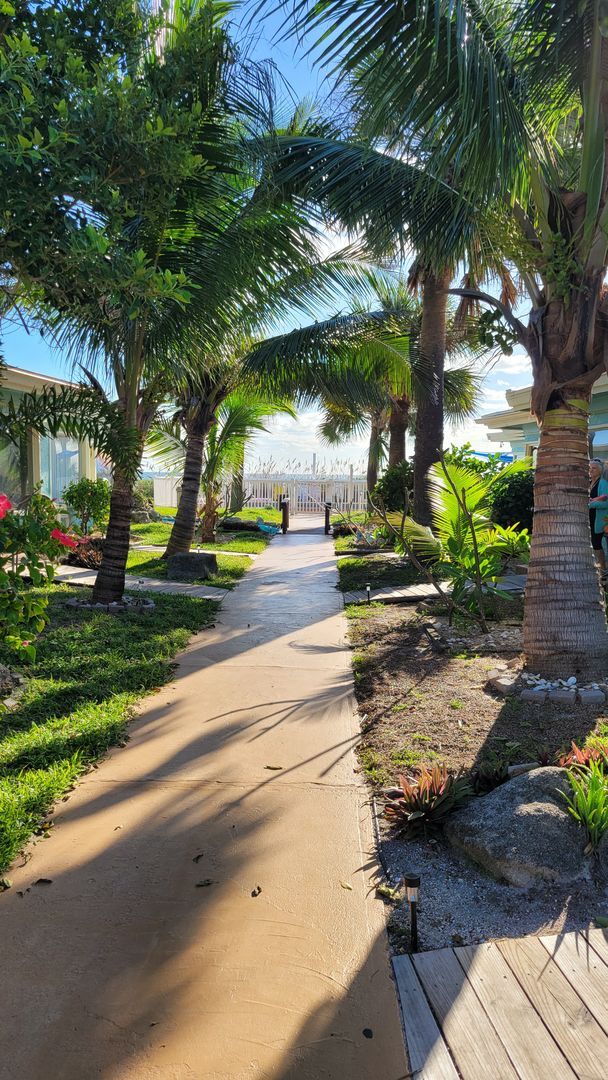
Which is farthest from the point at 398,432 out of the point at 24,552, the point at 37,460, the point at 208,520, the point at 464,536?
the point at 24,552

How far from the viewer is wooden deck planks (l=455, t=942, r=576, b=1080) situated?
1.90 meters

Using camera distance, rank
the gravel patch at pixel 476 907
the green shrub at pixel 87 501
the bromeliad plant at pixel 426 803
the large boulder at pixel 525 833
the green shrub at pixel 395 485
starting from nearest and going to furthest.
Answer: the gravel patch at pixel 476 907 < the large boulder at pixel 525 833 < the bromeliad plant at pixel 426 803 < the green shrub at pixel 87 501 < the green shrub at pixel 395 485

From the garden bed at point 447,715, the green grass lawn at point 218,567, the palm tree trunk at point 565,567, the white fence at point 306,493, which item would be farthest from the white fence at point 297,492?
the palm tree trunk at point 565,567

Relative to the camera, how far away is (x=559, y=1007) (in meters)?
2.12

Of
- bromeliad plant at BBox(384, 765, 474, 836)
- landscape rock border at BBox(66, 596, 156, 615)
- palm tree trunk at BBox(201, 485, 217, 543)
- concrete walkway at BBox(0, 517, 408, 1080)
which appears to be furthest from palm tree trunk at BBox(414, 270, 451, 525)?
bromeliad plant at BBox(384, 765, 474, 836)

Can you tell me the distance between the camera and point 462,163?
4.23 metres

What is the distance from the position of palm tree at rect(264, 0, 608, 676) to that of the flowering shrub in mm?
3033

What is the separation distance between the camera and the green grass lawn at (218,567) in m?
11.2

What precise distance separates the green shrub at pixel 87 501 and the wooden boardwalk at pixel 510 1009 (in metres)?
11.5

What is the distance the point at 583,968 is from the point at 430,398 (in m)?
10.5

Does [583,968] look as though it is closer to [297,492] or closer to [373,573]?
[373,573]

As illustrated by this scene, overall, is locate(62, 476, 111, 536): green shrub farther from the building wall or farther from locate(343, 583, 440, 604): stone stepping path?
locate(343, 583, 440, 604): stone stepping path

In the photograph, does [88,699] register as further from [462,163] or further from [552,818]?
[462,163]

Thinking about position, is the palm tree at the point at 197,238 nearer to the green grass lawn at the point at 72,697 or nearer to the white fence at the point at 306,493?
the green grass lawn at the point at 72,697
